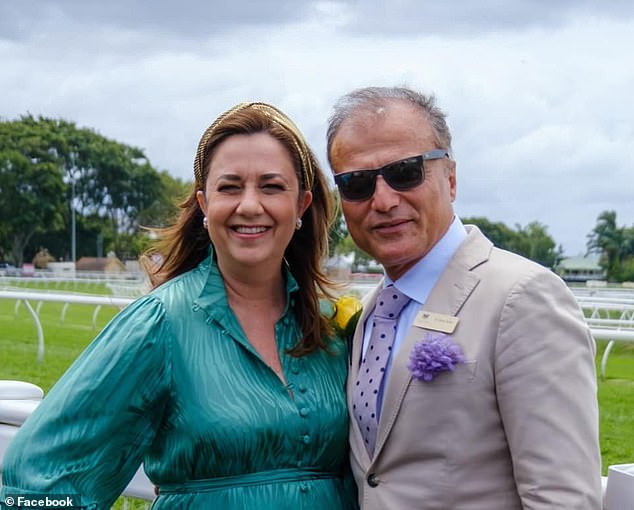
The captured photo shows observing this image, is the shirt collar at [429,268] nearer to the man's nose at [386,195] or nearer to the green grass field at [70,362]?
the man's nose at [386,195]

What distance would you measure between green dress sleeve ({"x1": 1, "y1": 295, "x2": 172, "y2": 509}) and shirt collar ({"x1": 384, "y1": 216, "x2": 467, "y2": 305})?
2.12 ft

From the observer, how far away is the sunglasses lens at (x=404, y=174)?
240 cm

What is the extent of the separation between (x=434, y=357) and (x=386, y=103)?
2.35 ft

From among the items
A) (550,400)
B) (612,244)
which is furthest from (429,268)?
(612,244)

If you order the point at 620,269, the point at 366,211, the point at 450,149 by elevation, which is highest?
the point at 450,149

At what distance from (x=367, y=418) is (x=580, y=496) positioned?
0.61 metres

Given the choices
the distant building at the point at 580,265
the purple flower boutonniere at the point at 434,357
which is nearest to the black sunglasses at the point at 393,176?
the purple flower boutonniere at the point at 434,357

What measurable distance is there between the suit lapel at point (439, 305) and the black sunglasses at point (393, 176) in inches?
9.6

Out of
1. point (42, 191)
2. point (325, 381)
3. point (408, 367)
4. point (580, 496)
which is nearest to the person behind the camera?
point (580, 496)

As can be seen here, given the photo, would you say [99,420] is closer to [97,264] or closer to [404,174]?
[404,174]

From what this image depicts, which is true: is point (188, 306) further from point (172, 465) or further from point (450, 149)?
point (450, 149)

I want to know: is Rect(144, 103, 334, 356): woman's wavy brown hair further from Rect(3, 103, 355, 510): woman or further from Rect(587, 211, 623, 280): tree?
Rect(587, 211, 623, 280): tree

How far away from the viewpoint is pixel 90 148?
202 ft

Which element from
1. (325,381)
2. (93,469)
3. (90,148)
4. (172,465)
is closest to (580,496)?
(325,381)
